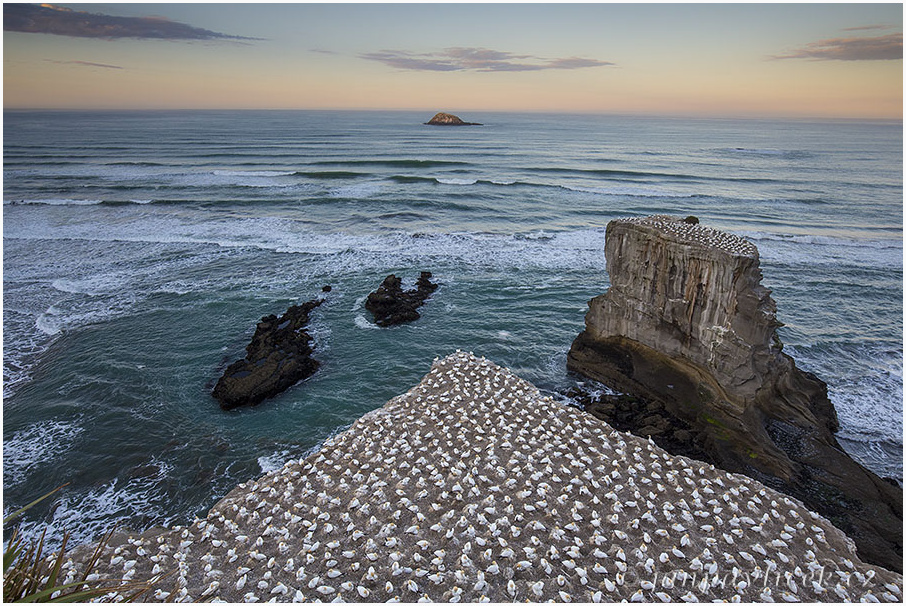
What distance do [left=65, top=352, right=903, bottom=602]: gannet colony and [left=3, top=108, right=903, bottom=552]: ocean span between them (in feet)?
13.0

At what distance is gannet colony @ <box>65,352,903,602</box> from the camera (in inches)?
374

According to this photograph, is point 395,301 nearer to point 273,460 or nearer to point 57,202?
point 273,460

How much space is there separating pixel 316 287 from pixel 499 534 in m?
20.4

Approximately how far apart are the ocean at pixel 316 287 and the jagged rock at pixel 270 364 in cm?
46

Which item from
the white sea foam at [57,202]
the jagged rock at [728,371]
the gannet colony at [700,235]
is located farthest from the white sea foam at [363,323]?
the white sea foam at [57,202]

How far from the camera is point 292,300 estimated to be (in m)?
26.4

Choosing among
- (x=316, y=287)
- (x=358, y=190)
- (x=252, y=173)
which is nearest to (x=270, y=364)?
(x=316, y=287)

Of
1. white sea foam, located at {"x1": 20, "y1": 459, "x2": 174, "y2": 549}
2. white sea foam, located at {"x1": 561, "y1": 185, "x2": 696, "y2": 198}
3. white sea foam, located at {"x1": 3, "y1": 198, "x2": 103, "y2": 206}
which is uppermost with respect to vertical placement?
white sea foam, located at {"x1": 561, "y1": 185, "x2": 696, "y2": 198}

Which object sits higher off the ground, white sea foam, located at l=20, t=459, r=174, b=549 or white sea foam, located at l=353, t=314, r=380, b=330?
white sea foam, located at l=353, t=314, r=380, b=330

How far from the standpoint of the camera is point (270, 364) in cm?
1981

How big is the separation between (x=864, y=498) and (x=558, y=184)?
44.8 m

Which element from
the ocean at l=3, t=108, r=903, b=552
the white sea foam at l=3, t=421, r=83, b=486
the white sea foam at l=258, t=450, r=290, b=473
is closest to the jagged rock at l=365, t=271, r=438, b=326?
the ocean at l=3, t=108, r=903, b=552

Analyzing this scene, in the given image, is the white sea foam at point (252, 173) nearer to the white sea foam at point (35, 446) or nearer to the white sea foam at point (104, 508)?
the white sea foam at point (35, 446)

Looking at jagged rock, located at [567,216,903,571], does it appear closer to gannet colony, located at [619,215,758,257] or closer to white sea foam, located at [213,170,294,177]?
gannet colony, located at [619,215,758,257]
